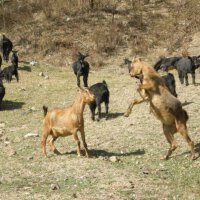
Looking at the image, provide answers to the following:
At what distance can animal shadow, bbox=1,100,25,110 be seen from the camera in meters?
20.7

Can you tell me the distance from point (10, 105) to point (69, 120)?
28.5ft

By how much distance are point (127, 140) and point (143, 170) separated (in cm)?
236

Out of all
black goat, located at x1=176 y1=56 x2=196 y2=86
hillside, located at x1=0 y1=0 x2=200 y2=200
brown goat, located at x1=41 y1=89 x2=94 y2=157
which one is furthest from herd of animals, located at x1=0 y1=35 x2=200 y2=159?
black goat, located at x1=176 y1=56 x2=196 y2=86

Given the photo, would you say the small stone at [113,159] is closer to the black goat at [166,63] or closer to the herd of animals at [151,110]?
the herd of animals at [151,110]

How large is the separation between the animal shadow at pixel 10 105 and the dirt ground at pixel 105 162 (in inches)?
24.6

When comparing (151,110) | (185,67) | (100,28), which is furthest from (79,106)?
(100,28)

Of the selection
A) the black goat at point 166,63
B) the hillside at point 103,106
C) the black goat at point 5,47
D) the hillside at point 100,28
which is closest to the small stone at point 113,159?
the hillside at point 103,106

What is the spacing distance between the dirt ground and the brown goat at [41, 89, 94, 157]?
0.54m

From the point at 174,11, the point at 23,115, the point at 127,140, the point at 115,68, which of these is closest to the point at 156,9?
the point at 174,11

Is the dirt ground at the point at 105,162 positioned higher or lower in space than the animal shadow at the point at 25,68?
lower

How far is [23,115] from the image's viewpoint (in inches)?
755

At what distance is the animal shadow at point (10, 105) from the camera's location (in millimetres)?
20711

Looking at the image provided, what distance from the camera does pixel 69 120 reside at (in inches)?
507

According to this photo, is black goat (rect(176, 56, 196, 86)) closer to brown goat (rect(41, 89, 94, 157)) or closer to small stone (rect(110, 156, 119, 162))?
brown goat (rect(41, 89, 94, 157))
